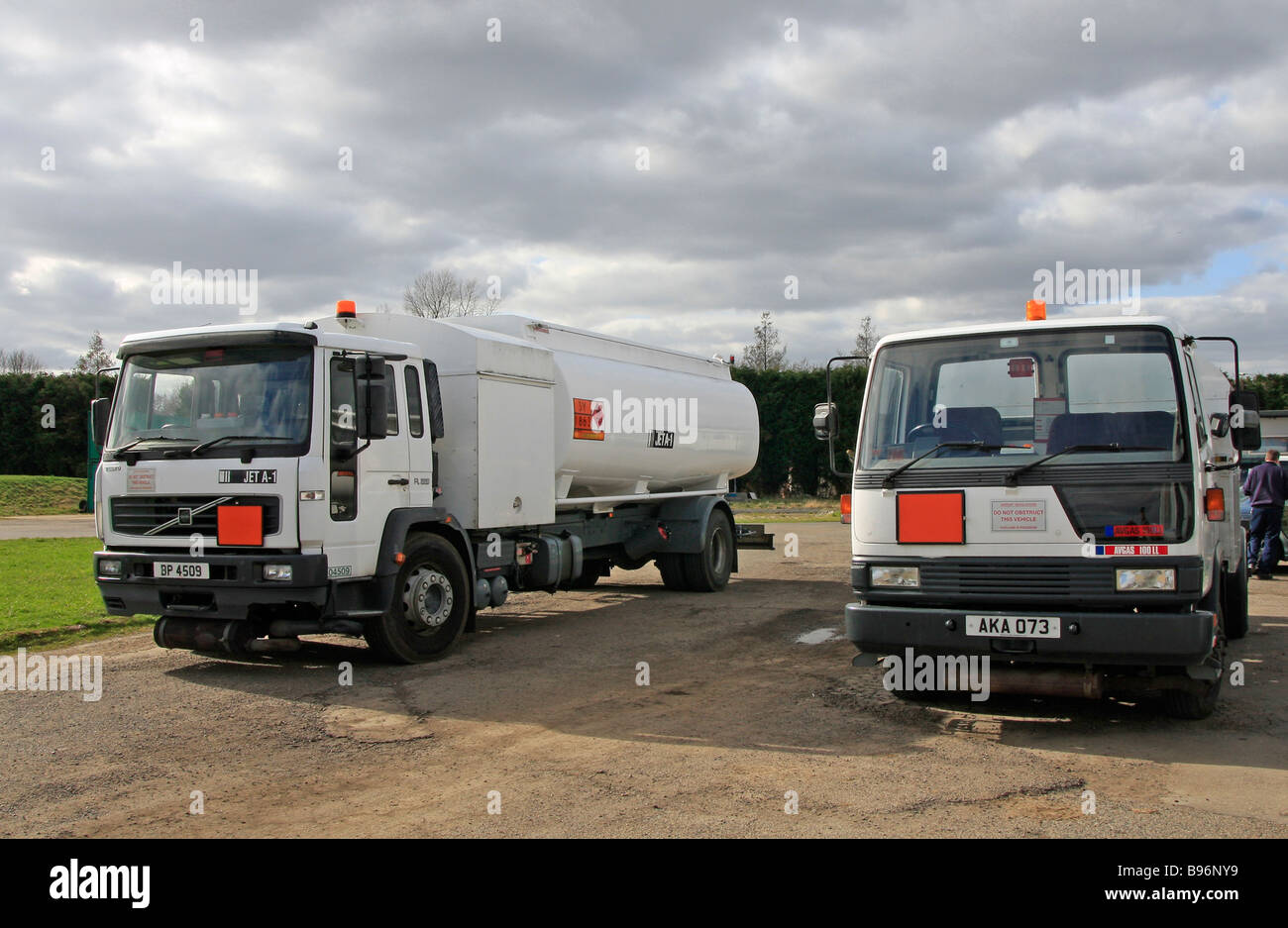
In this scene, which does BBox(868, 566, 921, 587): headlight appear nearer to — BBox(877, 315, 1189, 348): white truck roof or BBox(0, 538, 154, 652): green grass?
BBox(877, 315, 1189, 348): white truck roof

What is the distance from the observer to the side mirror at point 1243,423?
7.09 meters

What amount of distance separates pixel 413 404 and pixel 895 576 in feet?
15.0

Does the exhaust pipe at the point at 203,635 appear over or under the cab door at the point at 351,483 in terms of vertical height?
under

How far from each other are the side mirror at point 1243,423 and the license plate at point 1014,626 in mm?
2330

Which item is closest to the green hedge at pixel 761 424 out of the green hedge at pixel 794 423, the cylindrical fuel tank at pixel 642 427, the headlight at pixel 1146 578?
the green hedge at pixel 794 423

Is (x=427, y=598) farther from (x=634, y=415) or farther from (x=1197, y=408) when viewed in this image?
(x=1197, y=408)

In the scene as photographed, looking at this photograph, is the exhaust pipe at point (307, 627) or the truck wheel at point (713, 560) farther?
the truck wheel at point (713, 560)

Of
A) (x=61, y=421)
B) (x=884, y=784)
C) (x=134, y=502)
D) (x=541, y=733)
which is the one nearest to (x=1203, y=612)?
(x=884, y=784)

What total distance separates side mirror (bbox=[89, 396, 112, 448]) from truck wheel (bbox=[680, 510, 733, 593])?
766 cm

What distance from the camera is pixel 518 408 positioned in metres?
10.2

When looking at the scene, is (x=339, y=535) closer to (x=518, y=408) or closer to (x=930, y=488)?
(x=518, y=408)

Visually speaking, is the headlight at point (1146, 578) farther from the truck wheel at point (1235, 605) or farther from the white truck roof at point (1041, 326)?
the truck wheel at point (1235, 605)

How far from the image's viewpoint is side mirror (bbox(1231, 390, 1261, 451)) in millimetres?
7094

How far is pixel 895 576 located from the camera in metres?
6.59
